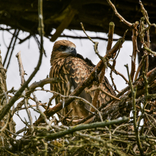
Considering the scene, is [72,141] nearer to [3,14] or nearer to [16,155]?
[16,155]

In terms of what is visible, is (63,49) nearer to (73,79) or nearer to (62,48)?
(62,48)

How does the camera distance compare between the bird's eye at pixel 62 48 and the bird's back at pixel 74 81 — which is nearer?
the bird's back at pixel 74 81

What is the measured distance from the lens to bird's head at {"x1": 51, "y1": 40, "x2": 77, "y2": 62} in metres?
4.60

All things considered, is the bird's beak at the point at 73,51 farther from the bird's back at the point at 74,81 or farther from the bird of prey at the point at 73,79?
the bird's back at the point at 74,81

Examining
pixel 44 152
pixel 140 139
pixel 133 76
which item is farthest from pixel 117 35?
pixel 44 152

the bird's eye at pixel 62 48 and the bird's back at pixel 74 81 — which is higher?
the bird's eye at pixel 62 48

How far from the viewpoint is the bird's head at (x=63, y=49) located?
4.60 meters

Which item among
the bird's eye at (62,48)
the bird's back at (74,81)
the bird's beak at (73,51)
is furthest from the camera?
the bird's eye at (62,48)

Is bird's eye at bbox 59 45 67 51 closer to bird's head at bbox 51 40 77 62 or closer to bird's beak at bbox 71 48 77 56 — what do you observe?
bird's head at bbox 51 40 77 62

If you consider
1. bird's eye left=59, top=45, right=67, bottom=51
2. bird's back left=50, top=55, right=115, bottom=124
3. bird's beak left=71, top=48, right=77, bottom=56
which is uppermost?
bird's eye left=59, top=45, right=67, bottom=51

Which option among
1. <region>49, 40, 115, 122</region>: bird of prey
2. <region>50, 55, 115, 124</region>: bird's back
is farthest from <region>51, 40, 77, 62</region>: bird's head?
<region>50, 55, 115, 124</region>: bird's back

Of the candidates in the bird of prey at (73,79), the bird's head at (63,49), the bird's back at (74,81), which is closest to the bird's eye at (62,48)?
the bird's head at (63,49)

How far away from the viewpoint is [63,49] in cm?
473

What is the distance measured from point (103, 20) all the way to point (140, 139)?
2.48 meters
